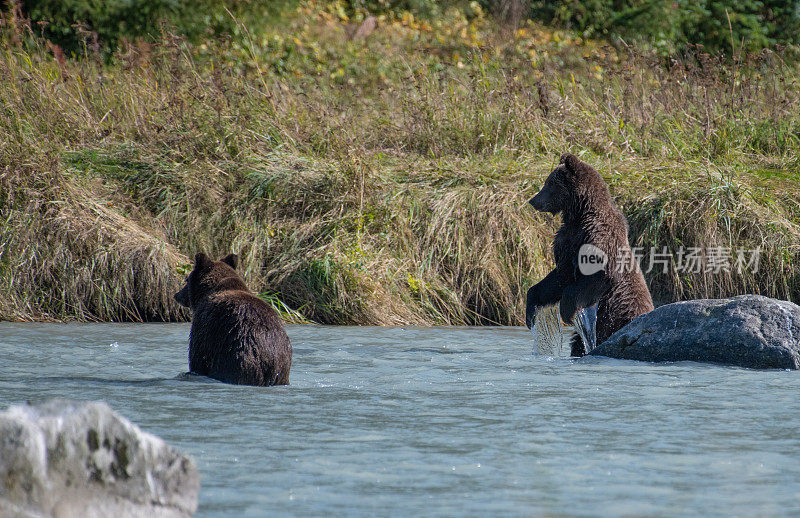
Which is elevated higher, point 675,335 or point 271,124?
point 271,124

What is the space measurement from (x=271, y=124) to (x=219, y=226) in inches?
69.8

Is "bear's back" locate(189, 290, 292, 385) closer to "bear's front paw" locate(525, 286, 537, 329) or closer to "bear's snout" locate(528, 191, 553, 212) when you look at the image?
"bear's front paw" locate(525, 286, 537, 329)

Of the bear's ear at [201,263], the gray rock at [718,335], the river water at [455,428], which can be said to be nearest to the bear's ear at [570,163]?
the gray rock at [718,335]

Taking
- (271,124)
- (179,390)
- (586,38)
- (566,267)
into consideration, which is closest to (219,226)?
(271,124)

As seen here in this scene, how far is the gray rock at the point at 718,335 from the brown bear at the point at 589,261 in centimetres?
30

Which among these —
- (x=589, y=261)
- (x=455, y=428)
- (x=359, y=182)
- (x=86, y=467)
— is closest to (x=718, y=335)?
(x=589, y=261)

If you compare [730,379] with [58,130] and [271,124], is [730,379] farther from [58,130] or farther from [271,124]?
[58,130]

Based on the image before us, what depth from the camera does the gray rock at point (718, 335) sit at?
736 centimetres

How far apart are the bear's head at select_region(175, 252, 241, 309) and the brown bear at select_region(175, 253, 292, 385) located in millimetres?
187

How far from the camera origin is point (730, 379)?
672 cm

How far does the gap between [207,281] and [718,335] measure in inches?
141

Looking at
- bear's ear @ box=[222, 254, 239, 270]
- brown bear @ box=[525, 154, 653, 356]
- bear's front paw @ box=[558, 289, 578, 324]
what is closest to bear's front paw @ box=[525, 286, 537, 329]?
brown bear @ box=[525, 154, 653, 356]

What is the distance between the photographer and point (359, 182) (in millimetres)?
11000

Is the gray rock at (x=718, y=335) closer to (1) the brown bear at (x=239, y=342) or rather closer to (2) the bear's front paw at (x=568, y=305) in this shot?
(2) the bear's front paw at (x=568, y=305)
